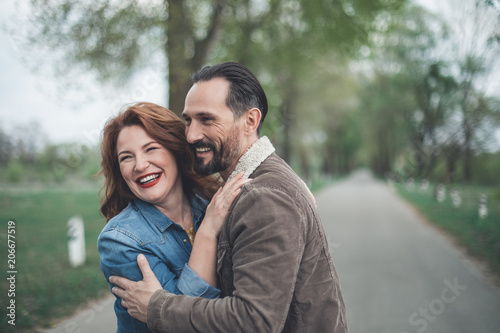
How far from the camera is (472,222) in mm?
10578

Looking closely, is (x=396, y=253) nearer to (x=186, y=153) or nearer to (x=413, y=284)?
(x=413, y=284)

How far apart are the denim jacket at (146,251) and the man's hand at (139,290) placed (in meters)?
0.05

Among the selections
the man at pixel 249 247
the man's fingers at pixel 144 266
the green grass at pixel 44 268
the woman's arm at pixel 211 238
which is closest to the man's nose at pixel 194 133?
the man at pixel 249 247

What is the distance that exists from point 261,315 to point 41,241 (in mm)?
10229

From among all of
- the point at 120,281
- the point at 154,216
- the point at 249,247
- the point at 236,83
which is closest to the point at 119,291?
the point at 120,281

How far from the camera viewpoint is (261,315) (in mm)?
1454

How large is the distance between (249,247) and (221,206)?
34 centimetres

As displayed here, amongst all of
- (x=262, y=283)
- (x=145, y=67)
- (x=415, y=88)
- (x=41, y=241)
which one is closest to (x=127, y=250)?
(x=262, y=283)

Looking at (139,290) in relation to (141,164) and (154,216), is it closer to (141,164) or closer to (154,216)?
(154,216)

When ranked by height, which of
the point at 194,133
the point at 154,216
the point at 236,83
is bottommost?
the point at 154,216

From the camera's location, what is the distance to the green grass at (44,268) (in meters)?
4.98

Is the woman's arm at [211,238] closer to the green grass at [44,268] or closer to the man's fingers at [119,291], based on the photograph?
the man's fingers at [119,291]

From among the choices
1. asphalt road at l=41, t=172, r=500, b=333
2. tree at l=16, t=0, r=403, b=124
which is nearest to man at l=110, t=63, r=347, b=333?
asphalt road at l=41, t=172, r=500, b=333

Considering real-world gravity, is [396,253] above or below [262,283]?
below
